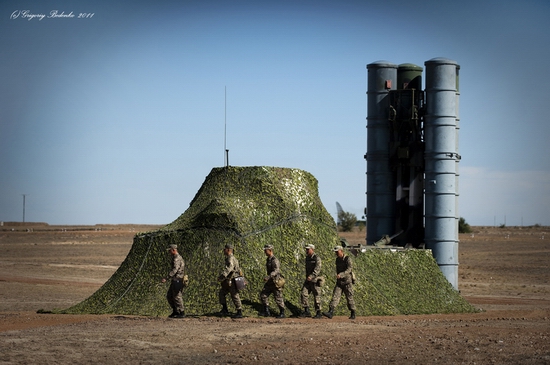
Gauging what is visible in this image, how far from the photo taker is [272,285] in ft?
63.2

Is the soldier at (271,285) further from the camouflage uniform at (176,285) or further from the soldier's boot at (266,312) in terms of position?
the camouflage uniform at (176,285)

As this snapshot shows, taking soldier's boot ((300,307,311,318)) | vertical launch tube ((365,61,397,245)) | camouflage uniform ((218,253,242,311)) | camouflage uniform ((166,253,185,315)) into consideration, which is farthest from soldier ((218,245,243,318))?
vertical launch tube ((365,61,397,245))

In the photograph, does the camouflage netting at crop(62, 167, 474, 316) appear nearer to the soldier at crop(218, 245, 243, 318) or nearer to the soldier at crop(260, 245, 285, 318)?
the soldier at crop(260, 245, 285, 318)

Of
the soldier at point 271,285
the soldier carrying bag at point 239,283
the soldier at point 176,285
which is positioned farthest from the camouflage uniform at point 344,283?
the soldier at point 176,285

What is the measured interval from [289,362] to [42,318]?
7.67 metres

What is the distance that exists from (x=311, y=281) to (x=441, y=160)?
25.8ft

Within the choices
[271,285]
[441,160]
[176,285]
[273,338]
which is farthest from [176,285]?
[441,160]

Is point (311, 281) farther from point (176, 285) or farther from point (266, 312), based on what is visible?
point (176, 285)

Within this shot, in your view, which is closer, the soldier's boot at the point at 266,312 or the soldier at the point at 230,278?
the soldier at the point at 230,278

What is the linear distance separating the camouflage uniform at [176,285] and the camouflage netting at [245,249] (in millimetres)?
540

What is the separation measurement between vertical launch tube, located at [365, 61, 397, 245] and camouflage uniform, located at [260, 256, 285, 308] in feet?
28.0

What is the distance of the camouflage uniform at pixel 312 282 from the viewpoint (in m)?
19.3

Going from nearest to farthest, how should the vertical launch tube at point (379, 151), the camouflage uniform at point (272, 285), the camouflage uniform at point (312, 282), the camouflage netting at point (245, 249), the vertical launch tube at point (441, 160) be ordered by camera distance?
the camouflage uniform at point (272, 285)
the camouflage uniform at point (312, 282)
the camouflage netting at point (245, 249)
the vertical launch tube at point (441, 160)
the vertical launch tube at point (379, 151)

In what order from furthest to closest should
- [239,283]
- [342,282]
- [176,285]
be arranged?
[342,282] → [176,285] → [239,283]
